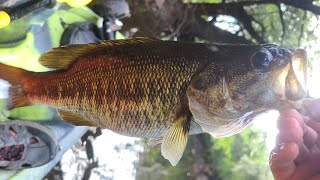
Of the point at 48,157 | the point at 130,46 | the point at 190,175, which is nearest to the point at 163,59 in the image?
the point at 130,46

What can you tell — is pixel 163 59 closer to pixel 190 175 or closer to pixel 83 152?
pixel 83 152

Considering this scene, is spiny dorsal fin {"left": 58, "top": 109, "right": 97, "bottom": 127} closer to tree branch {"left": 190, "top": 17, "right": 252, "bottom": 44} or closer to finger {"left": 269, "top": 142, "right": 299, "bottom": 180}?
finger {"left": 269, "top": 142, "right": 299, "bottom": 180}

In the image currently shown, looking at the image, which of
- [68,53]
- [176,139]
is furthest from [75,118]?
[176,139]

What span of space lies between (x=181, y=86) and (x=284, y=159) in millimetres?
246

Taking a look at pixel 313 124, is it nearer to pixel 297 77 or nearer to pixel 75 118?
pixel 297 77

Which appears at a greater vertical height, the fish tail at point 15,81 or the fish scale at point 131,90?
the fish scale at point 131,90

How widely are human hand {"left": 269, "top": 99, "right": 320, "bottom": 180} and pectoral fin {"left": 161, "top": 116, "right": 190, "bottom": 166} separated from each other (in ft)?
0.59

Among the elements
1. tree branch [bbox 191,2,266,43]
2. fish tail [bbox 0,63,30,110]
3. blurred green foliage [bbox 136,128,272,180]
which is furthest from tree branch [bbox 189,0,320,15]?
fish tail [bbox 0,63,30,110]

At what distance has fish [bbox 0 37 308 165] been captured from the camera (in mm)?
622

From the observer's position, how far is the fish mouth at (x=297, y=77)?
1.93 feet

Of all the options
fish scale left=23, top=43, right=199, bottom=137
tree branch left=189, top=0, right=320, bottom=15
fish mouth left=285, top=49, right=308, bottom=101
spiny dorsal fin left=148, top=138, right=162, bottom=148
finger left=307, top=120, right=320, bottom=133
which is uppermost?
fish mouth left=285, top=49, right=308, bottom=101

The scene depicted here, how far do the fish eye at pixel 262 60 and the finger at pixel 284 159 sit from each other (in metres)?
0.17

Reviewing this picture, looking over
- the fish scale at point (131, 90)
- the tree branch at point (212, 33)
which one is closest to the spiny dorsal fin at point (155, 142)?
the fish scale at point (131, 90)

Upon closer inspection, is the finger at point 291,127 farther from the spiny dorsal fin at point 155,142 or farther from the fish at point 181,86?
the spiny dorsal fin at point 155,142
